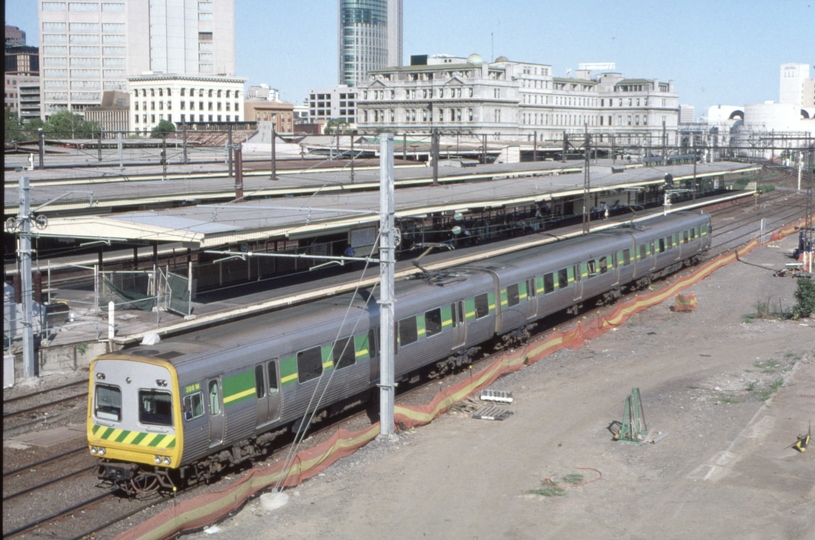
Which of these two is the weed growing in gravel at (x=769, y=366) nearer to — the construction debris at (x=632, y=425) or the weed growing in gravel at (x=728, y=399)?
the weed growing in gravel at (x=728, y=399)

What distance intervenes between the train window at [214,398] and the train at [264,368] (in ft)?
0.05

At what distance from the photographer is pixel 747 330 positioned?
29094mm

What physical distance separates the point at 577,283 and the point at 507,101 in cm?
11732

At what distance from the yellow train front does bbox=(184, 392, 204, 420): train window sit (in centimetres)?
18

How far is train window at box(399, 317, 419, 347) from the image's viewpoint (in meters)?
19.9

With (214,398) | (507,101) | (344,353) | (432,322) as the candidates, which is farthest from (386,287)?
(507,101)

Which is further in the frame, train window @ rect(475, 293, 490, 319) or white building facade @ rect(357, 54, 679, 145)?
white building facade @ rect(357, 54, 679, 145)

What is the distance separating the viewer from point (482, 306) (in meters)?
23.4

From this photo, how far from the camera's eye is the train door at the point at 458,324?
22031 millimetres

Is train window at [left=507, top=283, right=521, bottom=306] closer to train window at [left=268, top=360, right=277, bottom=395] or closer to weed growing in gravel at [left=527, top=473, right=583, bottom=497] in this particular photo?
weed growing in gravel at [left=527, top=473, right=583, bottom=497]

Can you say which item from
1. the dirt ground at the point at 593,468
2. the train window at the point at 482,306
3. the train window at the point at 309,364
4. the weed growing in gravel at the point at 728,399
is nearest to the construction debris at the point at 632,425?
the dirt ground at the point at 593,468

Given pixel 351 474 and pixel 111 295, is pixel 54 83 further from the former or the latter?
pixel 351 474

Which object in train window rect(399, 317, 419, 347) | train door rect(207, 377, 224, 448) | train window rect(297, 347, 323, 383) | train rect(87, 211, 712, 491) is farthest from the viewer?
train window rect(399, 317, 419, 347)

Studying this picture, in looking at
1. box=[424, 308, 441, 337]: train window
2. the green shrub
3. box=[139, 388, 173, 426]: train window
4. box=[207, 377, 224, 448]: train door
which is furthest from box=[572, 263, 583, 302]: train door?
box=[139, 388, 173, 426]: train window
